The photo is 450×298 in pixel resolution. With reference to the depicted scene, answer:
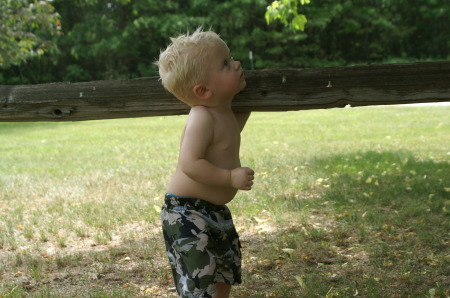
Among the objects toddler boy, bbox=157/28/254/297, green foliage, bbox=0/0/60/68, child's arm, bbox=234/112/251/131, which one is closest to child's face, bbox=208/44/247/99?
toddler boy, bbox=157/28/254/297

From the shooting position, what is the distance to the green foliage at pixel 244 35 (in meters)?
33.9

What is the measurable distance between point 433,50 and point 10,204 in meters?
34.5

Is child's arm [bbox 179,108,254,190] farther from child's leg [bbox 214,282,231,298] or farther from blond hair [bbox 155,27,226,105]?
child's leg [bbox 214,282,231,298]

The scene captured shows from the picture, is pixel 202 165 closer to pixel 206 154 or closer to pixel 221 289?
pixel 206 154

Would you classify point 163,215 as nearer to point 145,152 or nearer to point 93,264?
point 93,264

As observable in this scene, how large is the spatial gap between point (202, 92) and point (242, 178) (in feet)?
1.37

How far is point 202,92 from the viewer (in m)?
2.56

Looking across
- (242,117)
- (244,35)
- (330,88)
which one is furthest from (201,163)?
(244,35)

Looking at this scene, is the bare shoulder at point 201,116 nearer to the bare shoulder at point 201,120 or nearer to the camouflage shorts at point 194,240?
the bare shoulder at point 201,120

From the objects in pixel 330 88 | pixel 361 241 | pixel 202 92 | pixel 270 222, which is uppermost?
pixel 202 92

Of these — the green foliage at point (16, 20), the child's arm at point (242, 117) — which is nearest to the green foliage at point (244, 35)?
the green foliage at point (16, 20)

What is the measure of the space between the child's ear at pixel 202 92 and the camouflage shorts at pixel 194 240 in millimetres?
463

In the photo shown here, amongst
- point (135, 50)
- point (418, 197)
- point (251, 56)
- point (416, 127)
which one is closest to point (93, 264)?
point (418, 197)

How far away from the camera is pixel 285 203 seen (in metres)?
5.45
